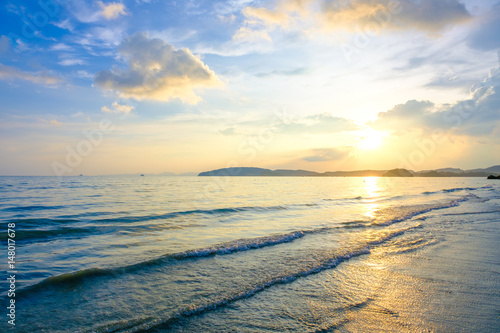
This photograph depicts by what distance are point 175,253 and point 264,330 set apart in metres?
7.51

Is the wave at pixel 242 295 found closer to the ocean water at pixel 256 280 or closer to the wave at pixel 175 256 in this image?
the ocean water at pixel 256 280

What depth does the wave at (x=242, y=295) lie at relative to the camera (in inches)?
249

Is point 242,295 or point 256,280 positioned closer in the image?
point 242,295

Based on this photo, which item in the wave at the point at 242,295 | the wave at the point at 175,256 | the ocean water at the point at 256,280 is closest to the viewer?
the wave at the point at 242,295

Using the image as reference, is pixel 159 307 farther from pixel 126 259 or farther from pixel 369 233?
pixel 369 233

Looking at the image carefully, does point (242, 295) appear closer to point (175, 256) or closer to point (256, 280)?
point (256, 280)

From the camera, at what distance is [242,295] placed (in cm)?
791

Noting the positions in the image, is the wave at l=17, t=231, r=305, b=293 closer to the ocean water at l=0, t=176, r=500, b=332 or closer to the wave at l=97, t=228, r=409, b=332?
the ocean water at l=0, t=176, r=500, b=332

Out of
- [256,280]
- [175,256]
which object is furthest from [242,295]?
[175,256]

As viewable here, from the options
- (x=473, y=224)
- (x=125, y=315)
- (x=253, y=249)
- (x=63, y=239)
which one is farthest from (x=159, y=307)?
(x=473, y=224)

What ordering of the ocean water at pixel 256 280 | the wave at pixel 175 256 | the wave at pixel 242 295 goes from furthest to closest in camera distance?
the wave at pixel 175 256 → the ocean water at pixel 256 280 → the wave at pixel 242 295

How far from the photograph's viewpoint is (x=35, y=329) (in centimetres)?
632

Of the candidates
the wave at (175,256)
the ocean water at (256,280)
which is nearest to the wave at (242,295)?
the ocean water at (256,280)

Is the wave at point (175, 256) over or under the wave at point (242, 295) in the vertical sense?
under
